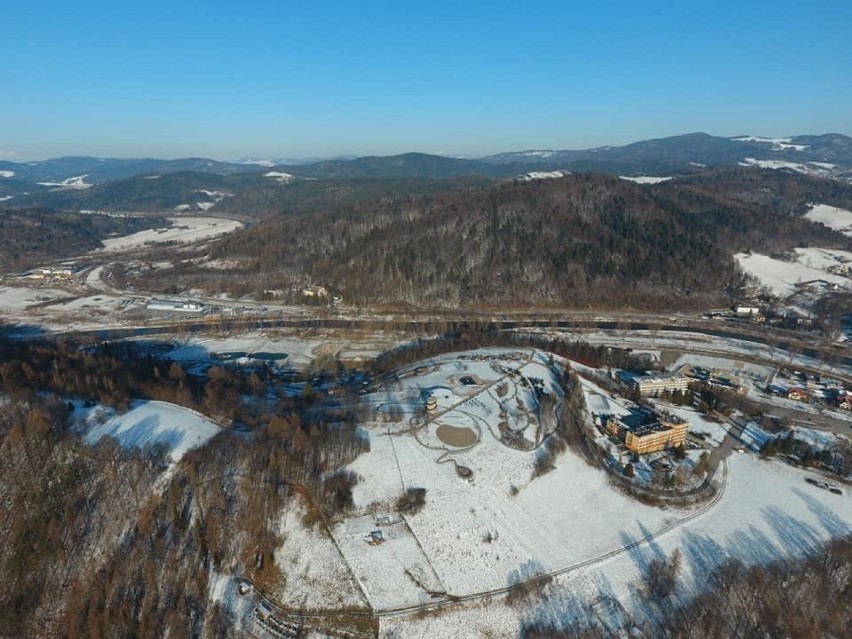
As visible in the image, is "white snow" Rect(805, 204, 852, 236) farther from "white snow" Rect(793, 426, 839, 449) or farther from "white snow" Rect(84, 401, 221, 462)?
"white snow" Rect(84, 401, 221, 462)

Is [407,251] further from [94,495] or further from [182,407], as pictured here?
[94,495]

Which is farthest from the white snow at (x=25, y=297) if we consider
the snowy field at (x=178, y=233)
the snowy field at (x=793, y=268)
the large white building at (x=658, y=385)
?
the snowy field at (x=793, y=268)

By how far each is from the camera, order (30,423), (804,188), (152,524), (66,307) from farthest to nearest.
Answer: (804,188) → (66,307) → (30,423) → (152,524)

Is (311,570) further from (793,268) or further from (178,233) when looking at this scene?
(178,233)

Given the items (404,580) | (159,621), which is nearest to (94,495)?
(159,621)

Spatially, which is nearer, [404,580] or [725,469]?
[404,580]

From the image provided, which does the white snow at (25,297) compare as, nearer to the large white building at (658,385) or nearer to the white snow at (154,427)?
the white snow at (154,427)
